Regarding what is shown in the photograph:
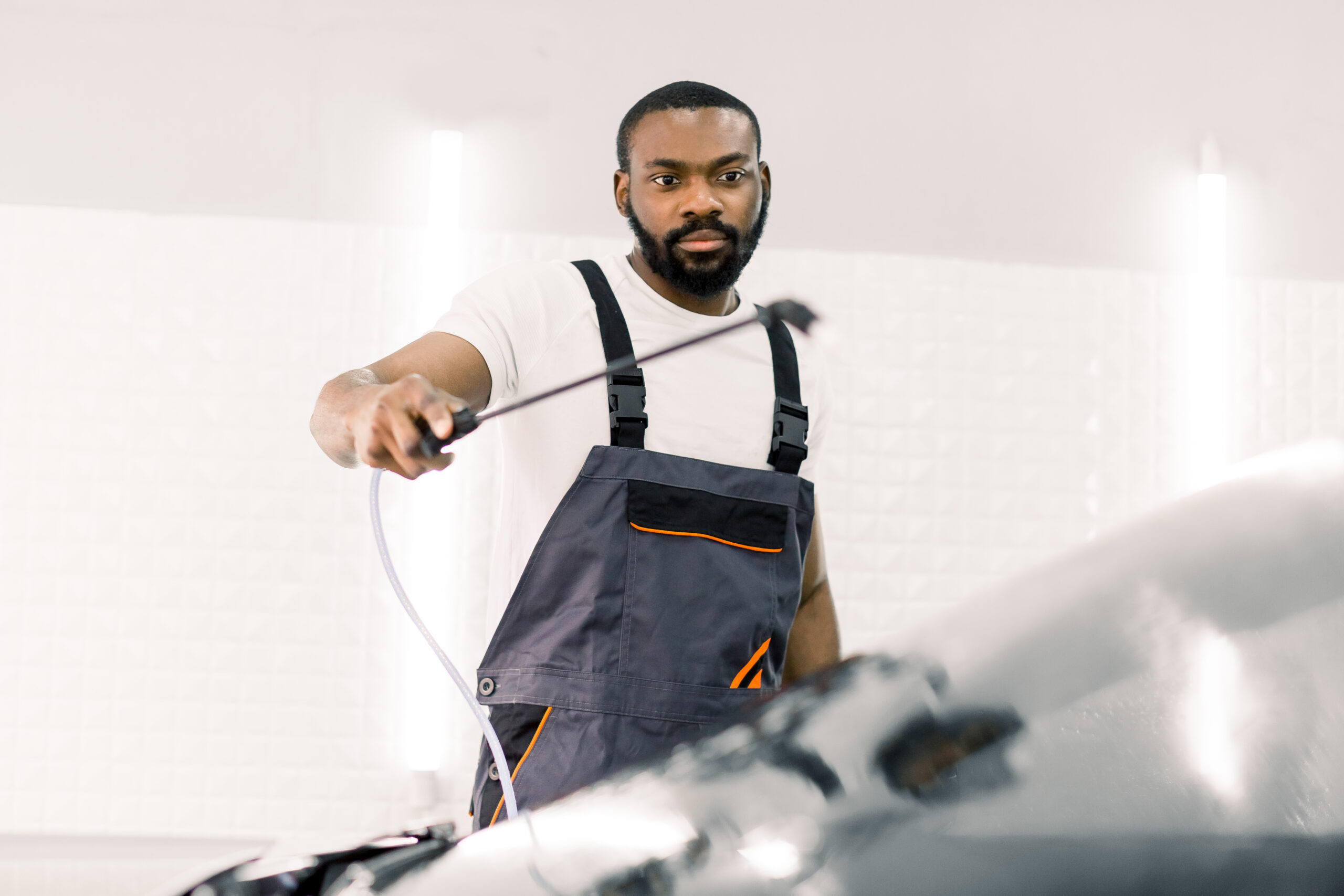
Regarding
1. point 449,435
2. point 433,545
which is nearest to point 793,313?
point 449,435

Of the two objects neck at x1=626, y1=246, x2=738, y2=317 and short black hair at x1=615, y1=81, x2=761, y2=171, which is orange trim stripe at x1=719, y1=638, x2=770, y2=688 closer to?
neck at x1=626, y1=246, x2=738, y2=317

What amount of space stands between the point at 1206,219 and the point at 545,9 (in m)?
1.47

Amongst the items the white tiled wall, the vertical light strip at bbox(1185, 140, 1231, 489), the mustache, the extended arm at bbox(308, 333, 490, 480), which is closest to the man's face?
the mustache

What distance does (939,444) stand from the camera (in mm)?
2094

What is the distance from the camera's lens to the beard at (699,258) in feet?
3.89

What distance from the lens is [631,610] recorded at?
1020 millimetres

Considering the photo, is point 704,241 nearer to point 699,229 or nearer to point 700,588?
point 699,229

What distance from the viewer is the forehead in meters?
1.18

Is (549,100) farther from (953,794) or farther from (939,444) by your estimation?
(953,794)

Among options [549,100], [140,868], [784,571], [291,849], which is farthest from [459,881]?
[549,100]

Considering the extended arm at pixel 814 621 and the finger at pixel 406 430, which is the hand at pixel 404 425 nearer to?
the finger at pixel 406 430

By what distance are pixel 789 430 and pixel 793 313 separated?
578 millimetres

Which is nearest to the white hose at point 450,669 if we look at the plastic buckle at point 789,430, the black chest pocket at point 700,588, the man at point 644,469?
the man at point 644,469

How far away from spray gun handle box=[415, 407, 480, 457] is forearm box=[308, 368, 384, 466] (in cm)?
16
